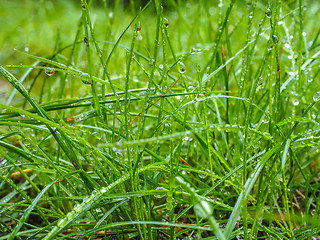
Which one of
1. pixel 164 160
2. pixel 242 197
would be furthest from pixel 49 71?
pixel 242 197

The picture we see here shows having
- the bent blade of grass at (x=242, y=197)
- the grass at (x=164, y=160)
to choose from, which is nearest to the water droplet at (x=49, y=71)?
the grass at (x=164, y=160)

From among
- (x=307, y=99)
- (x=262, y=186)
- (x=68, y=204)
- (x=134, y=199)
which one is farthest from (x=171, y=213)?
(x=307, y=99)

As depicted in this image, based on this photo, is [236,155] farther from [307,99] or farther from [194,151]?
[307,99]

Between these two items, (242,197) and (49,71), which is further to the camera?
(49,71)

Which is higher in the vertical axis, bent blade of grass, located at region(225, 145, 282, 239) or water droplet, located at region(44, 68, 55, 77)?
water droplet, located at region(44, 68, 55, 77)

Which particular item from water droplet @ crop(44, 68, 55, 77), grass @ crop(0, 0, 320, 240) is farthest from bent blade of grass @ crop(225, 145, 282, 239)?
water droplet @ crop(44, 68, 55, 77)

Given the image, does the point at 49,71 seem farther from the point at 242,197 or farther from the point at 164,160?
the point at 242,197

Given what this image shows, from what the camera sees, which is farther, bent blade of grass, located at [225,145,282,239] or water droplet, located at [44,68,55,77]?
water droplet, located at [44,68,55,77]

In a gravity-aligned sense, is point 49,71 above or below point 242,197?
above

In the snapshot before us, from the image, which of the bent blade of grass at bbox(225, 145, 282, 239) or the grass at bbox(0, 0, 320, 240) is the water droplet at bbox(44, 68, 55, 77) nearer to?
the grass at bbox(0, 0, 320, 240)

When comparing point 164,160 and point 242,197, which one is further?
point 164,160

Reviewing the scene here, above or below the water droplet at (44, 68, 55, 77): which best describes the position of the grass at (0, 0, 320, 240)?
below
